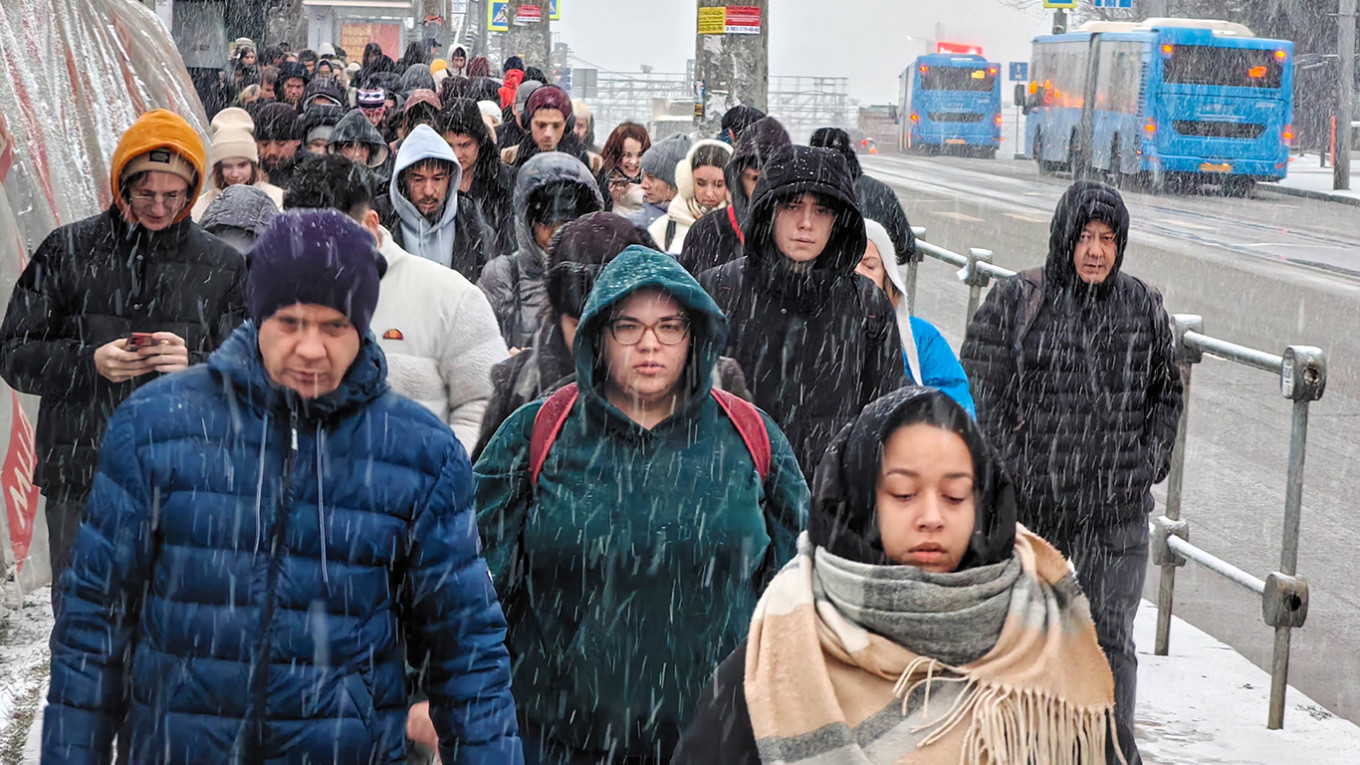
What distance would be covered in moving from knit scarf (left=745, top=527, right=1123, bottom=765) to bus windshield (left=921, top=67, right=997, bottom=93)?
51.9 meters

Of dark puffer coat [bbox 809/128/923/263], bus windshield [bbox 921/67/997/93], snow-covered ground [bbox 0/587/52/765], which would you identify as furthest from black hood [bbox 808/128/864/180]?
bus windshield [bbox 921/67/997/93]

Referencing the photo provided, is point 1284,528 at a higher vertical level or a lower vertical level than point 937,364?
lower

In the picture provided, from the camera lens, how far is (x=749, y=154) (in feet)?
23.4

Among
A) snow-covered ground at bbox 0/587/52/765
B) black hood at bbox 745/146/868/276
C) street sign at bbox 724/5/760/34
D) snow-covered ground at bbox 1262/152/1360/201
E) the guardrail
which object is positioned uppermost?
street sign at bbox 724/5/760/34

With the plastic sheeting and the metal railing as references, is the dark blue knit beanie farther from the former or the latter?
the plastic sheeting

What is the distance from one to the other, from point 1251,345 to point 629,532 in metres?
13.2

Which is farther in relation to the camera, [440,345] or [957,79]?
[957,79]

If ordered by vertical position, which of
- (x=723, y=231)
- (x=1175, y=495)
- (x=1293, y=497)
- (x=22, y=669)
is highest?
(x=723, y=231)

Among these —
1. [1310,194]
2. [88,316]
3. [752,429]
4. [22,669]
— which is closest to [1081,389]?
[752,429]

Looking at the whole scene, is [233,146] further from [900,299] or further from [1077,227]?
[1077,227]

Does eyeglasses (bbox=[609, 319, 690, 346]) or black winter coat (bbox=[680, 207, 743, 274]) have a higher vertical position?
eyeglasses (bbox=[609, 319, 690, 346])

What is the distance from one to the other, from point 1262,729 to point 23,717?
407 centimetres

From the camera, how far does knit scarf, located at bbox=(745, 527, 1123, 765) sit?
2537 mm

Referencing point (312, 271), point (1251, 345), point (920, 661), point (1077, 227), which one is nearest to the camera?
point (920, 661)
